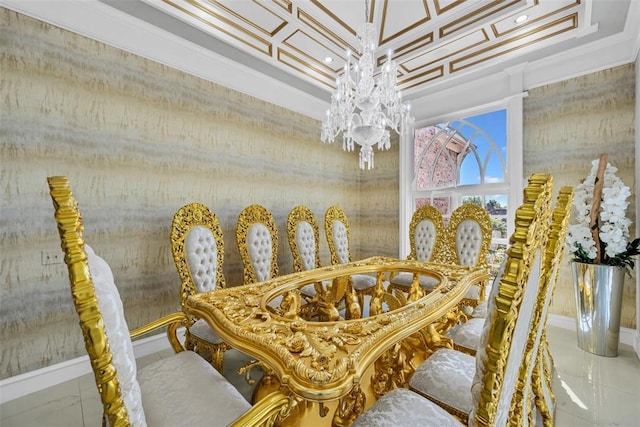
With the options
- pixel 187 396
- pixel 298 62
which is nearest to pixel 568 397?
pixel 187 396

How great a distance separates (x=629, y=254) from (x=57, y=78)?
4.82 m

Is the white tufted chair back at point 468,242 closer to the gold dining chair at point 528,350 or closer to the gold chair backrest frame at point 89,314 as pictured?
the gold dining chair at point 528,350

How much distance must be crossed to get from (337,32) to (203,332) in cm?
288

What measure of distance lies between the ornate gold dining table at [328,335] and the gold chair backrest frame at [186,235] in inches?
26.4

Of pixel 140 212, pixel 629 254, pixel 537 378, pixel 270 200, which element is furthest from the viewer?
pixel 270 200

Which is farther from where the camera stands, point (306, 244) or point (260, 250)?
point (306, 244)

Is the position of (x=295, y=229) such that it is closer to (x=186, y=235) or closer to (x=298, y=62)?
(x=186, y=235)

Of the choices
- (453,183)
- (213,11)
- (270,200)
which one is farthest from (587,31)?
(270,200)

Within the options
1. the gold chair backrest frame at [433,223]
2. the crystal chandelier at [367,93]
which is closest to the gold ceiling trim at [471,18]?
the crystal chandelier at [367,93]

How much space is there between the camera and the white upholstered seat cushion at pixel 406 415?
955 mm

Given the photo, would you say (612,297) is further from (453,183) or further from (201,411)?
(201,411)

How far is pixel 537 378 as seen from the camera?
4.61 ft

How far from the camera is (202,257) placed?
7.89 feet

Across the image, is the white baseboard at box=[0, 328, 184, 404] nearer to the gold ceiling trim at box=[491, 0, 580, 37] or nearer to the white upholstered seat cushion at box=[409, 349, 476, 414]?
the white upholstered seat cushion at box=[409, 349, 476, 414]
